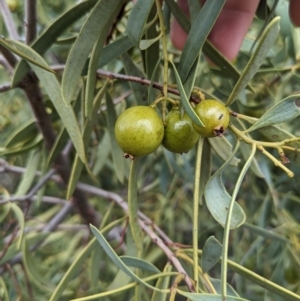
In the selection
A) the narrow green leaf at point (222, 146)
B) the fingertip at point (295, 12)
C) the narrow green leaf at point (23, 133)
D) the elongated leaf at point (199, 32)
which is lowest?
the narrow green leaf at point (23, 133)

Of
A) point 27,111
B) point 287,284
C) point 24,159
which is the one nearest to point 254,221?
point 287,284

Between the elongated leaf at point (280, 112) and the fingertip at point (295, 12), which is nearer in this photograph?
the elongated leaf at point (280, 112)

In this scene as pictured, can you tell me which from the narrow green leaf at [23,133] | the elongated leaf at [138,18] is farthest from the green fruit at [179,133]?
the narrow green leaf at [23,133]

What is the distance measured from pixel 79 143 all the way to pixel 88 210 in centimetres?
68

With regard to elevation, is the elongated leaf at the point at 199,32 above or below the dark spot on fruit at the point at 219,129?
above

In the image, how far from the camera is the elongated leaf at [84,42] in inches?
20.2

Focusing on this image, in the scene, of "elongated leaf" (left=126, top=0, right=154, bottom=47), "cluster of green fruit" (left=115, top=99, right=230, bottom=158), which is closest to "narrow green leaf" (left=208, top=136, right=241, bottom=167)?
"cluster of green fruit" (left=115, top=99, right=230, bottom=158)

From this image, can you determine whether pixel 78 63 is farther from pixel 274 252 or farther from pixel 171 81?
pixel 274 252

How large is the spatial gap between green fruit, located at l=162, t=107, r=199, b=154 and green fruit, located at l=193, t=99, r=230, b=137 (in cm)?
2

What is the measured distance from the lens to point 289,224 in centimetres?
113

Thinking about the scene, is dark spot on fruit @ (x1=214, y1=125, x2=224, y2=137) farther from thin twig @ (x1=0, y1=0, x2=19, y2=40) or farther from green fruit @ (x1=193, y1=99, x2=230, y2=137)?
thin twig @ (x1=0, y1=0, x2=19, y2=40)

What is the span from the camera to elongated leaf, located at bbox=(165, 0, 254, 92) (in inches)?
24.4

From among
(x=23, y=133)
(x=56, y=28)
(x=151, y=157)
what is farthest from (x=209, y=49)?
(x=151, y=157)

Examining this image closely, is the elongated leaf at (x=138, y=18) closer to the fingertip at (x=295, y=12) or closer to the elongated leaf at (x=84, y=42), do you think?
the elongated leaf at (x=84, y=42)
